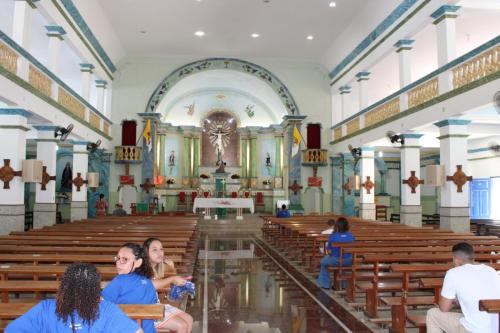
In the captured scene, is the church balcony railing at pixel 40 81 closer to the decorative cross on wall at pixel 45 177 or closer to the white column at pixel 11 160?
the white column at pixel 11 160

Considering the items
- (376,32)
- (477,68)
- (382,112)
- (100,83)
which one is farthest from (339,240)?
(100,83)

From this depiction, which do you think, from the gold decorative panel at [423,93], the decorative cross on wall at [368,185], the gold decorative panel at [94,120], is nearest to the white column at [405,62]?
the gold decorative panel at [423,93]

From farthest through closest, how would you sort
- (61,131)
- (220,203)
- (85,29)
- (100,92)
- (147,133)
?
(147,133) < (100,92) < (220,203) < (85,29) < (61,131)

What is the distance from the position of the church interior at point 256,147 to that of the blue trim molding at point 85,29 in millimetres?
52

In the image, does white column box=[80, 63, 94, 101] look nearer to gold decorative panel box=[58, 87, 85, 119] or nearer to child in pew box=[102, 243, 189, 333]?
gold decorative panel box=[58, 87, 85, 119]

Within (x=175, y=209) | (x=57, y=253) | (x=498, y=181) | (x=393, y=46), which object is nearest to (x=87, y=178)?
(x=175, y=209)

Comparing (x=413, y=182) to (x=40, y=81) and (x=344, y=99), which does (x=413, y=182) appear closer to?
(x=344, y=99)

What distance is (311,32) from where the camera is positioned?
1692cm

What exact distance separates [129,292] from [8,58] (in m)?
7.32

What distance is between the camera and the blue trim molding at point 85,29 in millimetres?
12545

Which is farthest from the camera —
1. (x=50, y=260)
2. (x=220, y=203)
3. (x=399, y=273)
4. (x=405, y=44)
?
(x=220, y=203)

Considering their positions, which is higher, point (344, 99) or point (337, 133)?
point (344, 99)

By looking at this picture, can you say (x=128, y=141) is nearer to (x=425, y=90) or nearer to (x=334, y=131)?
(x=334, y=131)

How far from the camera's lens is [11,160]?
31.7 ft
